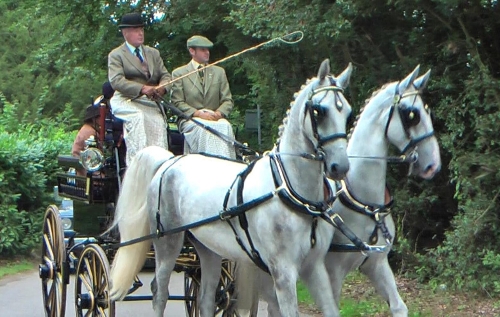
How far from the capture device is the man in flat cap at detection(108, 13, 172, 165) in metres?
8.59

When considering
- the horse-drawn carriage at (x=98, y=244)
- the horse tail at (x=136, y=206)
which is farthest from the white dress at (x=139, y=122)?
the horse tail at (x=136, y=206)

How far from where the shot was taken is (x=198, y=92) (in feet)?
29.3

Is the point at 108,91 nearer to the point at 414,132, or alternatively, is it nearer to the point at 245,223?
the point at 245,223

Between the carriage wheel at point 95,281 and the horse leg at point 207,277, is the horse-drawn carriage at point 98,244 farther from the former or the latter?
the horse leg at point 207,277

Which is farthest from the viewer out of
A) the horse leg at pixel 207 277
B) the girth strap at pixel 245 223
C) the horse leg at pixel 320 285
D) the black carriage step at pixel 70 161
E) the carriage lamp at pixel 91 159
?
the black carriage step at pixel 70 161

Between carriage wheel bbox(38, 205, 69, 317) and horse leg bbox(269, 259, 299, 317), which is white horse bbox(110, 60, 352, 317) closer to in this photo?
horse leg bbox(269, 259, 299, 317)

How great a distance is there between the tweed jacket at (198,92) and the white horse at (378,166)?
2276mm

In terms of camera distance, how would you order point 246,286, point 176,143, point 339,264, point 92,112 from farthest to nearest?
1. point 92,112
2. point 176,143
3. point 246,286
4. point 339,264

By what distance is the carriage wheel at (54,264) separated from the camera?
8.84 metres

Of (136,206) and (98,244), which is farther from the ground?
(136,206)

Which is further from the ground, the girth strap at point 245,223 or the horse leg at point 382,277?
the girth strap at point 245,223

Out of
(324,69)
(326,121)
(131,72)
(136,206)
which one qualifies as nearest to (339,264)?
(326,121)

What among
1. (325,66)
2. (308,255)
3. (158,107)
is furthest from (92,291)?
(325,66)

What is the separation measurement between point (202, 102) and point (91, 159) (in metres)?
1.18
